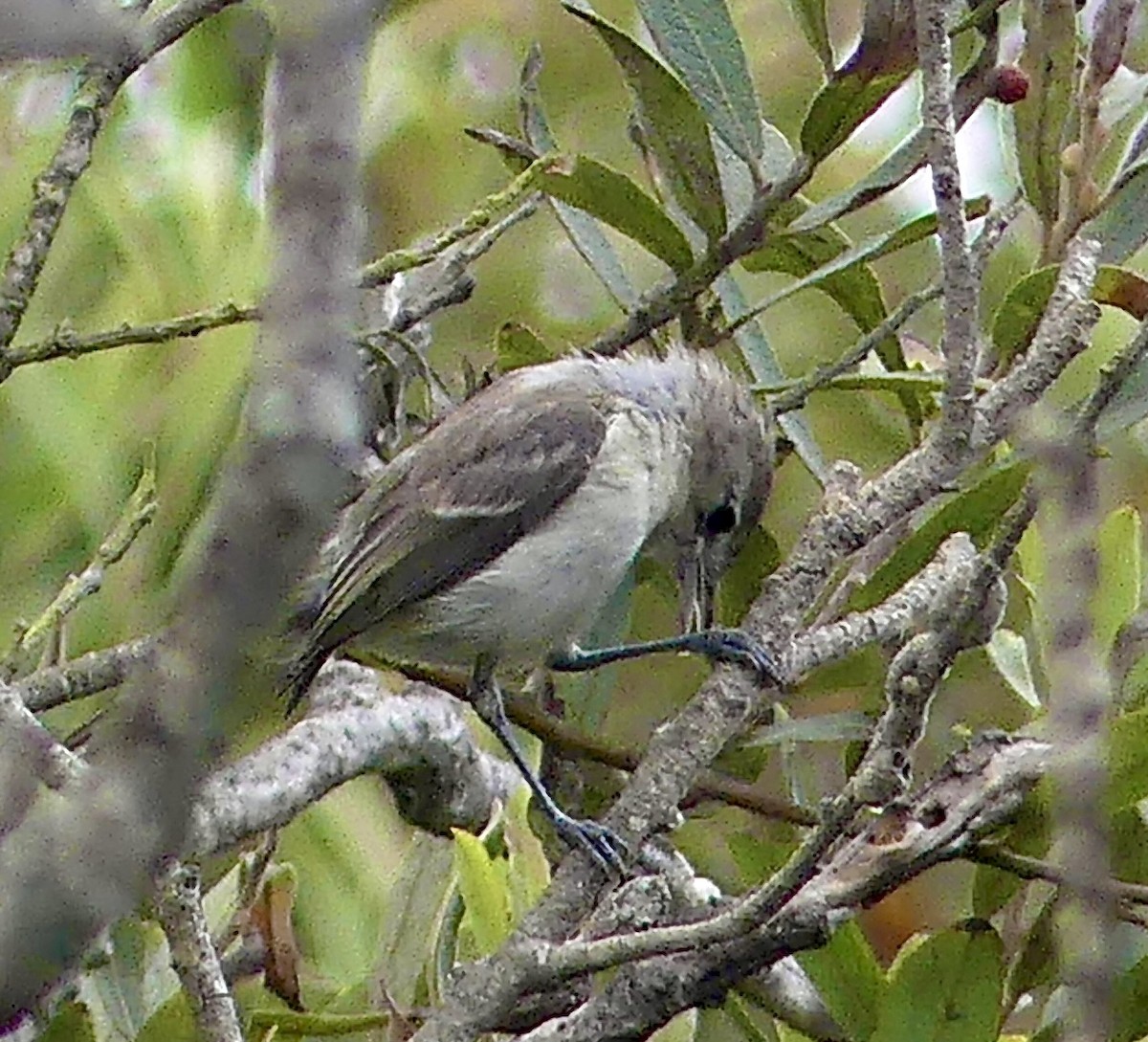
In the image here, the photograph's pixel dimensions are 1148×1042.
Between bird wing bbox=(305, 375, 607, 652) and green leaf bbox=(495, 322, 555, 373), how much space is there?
0.34 meters

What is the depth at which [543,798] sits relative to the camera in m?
1.99

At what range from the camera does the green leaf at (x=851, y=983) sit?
1.54 meters

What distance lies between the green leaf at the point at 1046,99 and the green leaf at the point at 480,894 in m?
0.88

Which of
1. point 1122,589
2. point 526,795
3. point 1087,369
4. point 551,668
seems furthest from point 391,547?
point 1122,589

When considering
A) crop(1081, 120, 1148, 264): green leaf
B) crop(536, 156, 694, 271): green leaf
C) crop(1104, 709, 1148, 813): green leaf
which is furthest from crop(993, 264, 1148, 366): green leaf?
crop(1104, 709, 1148, 813): green leaf

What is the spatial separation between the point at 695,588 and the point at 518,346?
0.41 m

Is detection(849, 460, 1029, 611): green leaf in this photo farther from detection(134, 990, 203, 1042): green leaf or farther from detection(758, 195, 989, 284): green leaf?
detection(134, 990, 203, 1042): green leaf

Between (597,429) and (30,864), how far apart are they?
7.02ft

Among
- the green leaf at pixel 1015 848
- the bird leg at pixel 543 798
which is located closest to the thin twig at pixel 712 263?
the bird leg at pixel 543 798

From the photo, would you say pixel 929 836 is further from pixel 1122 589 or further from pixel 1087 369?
pixel 1087 369

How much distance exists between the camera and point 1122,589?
5.67 feet

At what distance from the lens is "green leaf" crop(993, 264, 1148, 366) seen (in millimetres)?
1878

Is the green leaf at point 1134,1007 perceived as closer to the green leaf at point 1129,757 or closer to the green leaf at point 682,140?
the green leaf at point 1129,757

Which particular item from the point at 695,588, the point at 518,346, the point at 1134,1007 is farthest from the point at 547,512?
the point at 1134,1007
